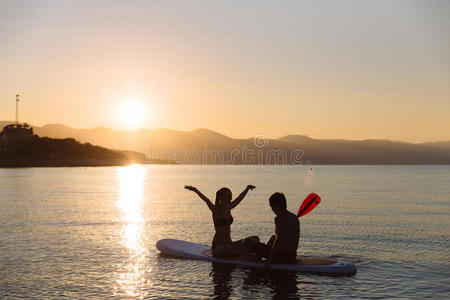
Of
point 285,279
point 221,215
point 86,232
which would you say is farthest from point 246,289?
point 86,232

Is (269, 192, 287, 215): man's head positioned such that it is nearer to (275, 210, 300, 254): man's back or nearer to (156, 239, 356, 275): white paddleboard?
(275, 210, 300, 254): man's back

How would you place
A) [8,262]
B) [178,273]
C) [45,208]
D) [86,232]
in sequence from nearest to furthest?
[178,273], [8,262], [86,232], [45,208]

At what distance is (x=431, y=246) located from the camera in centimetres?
2317

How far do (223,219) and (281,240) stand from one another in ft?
8.33

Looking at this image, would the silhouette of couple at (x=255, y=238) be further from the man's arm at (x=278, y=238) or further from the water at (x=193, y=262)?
the water at (x=193, y=262)

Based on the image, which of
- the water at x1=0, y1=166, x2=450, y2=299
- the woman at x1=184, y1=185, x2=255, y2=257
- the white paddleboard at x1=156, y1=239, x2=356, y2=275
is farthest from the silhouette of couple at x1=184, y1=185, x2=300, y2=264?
the water at x1=0, y1=166, x2=450, y2=299

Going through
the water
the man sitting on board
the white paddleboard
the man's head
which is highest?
the man's head

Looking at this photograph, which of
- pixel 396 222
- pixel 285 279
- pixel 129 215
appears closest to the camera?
pixel 285 279

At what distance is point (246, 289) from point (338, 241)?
11605 mm

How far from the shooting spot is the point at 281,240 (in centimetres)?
1513

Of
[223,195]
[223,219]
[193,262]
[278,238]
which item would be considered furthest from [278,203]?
[193,262]

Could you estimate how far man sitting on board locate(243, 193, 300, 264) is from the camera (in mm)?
14133

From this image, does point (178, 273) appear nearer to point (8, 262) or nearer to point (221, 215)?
point (221, 215)

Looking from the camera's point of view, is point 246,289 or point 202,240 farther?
point 202,240
